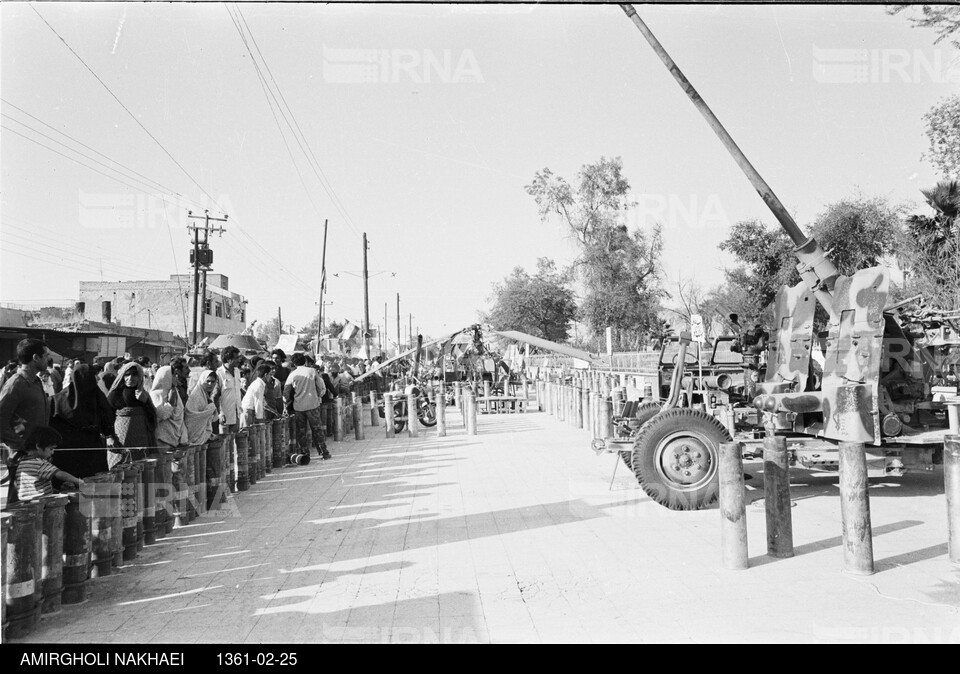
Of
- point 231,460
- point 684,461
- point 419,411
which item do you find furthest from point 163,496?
point 419,411

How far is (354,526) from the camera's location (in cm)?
761

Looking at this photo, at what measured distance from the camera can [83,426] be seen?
7113 mm

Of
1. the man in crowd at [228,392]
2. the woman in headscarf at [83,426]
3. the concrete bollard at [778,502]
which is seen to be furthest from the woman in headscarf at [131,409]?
the concrete bollard at [778,502]

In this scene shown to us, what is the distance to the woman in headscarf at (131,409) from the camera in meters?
7.77

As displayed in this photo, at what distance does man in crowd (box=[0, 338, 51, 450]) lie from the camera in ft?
19.5

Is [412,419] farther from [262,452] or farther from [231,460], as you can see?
[231,460]

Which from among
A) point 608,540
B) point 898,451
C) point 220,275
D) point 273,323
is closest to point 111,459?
point 608,540

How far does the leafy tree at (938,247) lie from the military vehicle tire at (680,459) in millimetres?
14858

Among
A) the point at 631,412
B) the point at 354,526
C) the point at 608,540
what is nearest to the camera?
the point at 608,540

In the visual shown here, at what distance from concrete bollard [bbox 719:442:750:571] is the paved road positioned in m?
0.15

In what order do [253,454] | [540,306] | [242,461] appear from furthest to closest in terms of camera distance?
[540,306] → [253,454] → [242,461]

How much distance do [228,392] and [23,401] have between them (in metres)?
5.02
